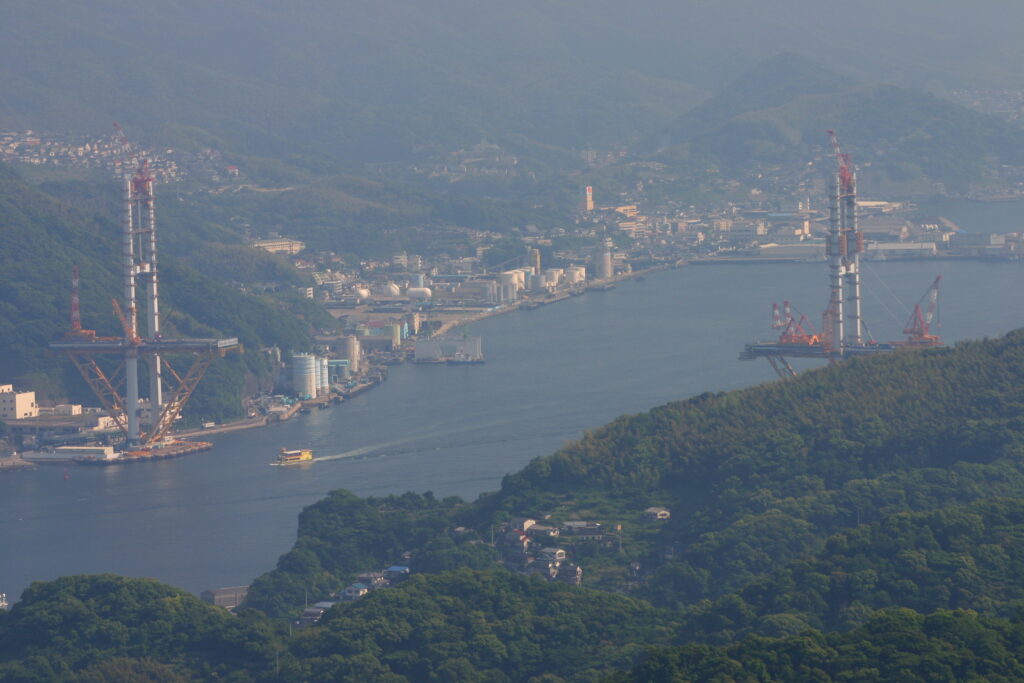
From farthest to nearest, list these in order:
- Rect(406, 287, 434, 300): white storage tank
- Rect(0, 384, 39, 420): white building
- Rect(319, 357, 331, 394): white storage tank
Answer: Rect(406, 287, 434, 300): white storage tank
Rect(319, 357, 331, 394): white storage tank
Rect(0, 384, 39, 420): white building

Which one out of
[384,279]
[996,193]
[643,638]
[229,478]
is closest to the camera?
[643,638]

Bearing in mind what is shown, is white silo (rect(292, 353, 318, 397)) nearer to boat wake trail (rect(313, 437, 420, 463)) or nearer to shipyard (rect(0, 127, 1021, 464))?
shipyard (rect(0, 127, 1021, 464))

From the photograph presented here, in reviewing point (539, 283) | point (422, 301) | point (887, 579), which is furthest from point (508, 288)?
point (887, 579)

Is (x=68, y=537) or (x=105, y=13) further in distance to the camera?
(x=105, y=13)

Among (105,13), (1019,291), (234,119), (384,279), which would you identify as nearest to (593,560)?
(1019,291)

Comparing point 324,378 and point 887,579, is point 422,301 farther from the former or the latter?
point 887,579

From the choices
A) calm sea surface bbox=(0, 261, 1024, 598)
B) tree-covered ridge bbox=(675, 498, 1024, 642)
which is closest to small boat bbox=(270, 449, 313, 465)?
calm sea surface bbox=(0, 261, 1024, 598)

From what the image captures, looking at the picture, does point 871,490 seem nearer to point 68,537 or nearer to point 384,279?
point 68,537

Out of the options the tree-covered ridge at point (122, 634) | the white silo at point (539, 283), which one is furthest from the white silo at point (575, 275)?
the tree-covered ridge at point (122, 634)
